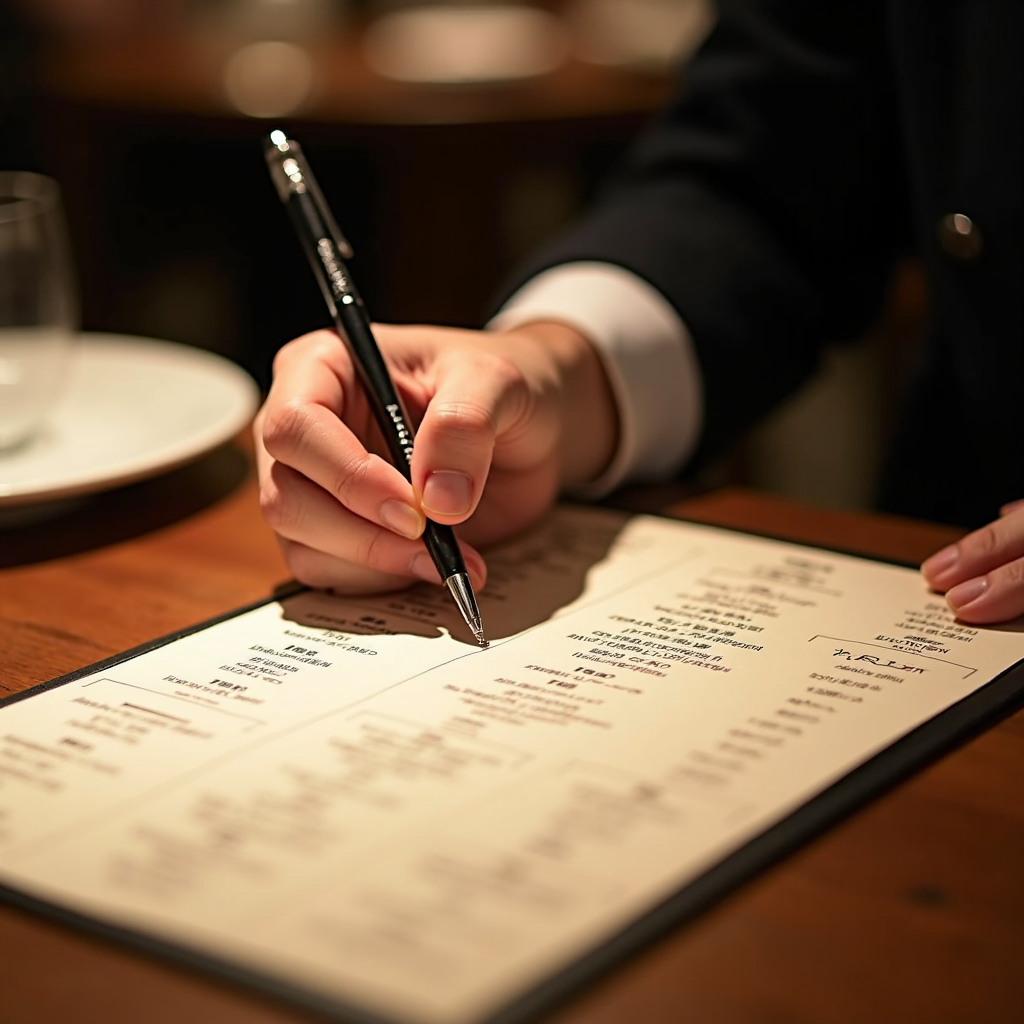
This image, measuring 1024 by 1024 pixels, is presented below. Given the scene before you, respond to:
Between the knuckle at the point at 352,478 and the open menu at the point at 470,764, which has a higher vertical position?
the knuckle at the point at 352,478

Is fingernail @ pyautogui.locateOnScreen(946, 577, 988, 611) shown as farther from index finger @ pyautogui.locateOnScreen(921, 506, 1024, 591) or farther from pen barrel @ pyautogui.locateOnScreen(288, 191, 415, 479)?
pen barrel @ pyautogui.locateOnScreen(288, 191, 415, 479)

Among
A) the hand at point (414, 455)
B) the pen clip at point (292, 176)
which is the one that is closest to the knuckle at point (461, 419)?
the hand at point (414, 455)

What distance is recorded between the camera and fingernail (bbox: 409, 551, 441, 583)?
54cm

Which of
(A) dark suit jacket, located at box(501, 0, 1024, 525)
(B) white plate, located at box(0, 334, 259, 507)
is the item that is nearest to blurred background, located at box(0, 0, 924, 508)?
(A) dark suit jacket, located at box(501, 0, 1024, 525)

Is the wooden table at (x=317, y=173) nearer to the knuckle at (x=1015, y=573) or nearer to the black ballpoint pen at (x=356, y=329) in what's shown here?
the black ballpoint pen at (x=356, y=329)

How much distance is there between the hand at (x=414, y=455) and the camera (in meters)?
0.53

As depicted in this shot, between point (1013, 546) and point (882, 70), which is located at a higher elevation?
point (882, 70)

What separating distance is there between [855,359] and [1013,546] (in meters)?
1.02

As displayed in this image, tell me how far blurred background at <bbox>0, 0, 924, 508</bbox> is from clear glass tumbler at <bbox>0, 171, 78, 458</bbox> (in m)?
0.96

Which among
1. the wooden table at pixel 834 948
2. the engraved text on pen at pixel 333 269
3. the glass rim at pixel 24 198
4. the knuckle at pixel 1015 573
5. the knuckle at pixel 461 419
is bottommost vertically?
the wooden table at pixel 834 948

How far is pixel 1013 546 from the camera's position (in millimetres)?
524

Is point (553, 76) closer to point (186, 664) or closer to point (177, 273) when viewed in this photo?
point (177, 273)

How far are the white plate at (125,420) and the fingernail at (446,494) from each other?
0.19 metres

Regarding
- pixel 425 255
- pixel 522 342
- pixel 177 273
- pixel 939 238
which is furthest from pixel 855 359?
pixel 177 273
